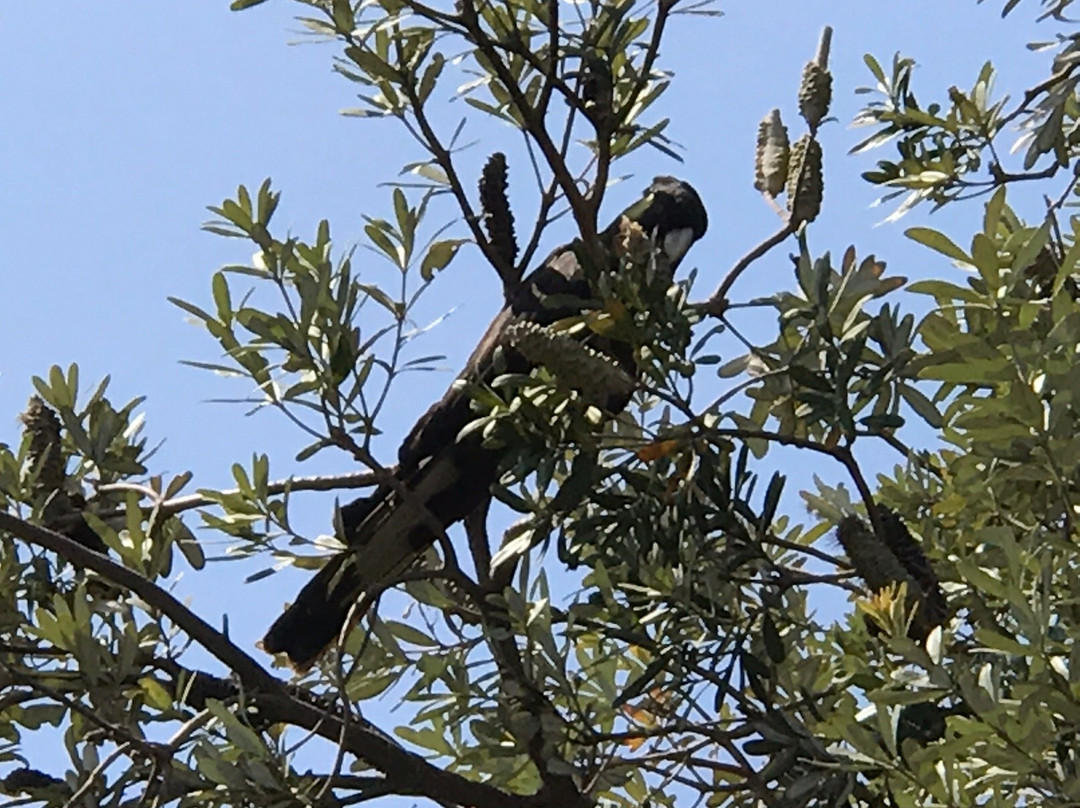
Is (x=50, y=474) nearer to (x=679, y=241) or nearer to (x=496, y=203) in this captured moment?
(x=496, y=203)

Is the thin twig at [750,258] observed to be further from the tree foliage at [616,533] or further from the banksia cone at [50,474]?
Result: the banksia cone at [50,474]

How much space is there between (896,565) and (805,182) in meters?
0.66

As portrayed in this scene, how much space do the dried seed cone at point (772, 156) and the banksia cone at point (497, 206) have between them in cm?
40

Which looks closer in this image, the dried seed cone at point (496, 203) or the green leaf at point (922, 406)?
the green leaf at point (922, 406)

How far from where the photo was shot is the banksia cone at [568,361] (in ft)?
5.91

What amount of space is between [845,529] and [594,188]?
66 centimetres

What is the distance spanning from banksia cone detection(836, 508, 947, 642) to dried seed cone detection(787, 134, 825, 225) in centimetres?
52

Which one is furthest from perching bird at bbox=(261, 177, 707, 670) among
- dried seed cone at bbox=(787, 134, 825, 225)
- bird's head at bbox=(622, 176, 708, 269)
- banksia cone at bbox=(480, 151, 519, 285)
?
bird's head at bbox=(622, 176, 708, 269)

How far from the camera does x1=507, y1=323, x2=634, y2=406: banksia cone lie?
180 cm

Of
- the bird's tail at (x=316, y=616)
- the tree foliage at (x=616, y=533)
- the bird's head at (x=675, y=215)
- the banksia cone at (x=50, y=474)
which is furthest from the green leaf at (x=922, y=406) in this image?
the bird's head at (x=675, y=215)

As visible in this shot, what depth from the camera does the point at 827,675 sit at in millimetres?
2078

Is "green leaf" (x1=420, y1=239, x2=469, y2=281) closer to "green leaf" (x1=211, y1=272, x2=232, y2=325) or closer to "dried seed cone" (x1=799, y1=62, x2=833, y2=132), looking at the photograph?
"green leaf" (x1=211, y1=272, x2=232, y2=325)

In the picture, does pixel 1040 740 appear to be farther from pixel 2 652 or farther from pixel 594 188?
pixel 2 652

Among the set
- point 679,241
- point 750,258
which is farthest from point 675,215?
point 750,258
